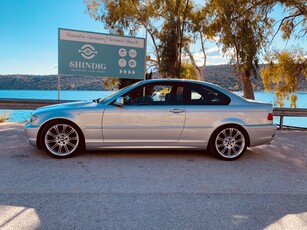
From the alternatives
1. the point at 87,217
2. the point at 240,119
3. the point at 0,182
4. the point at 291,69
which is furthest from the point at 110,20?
the point at 87,217

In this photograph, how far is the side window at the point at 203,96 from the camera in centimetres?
533

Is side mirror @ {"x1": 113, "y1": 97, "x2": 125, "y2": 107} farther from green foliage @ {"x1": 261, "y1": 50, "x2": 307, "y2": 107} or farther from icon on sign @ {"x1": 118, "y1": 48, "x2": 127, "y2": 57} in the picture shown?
green foliage @ {"x1": 261, "y1": 50, "x2": 307, "y2": 107}

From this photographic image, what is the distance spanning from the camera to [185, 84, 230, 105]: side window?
210 inches

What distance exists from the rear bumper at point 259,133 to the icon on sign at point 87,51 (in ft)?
24.2

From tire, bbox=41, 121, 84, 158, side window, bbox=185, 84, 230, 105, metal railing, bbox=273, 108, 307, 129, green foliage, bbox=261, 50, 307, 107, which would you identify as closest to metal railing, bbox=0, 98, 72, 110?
tire, bbox=41, 121, 84, 158

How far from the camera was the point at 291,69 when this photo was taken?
588 inches

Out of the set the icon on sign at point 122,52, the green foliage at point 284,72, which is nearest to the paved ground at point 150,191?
the icon on sign at point 122,52

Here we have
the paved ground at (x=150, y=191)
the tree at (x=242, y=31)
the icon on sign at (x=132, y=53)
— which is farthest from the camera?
the tree at (x=242, y=31)

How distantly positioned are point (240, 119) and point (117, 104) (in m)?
2.54

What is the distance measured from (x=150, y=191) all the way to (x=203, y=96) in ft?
8.27

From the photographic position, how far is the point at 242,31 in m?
13.2

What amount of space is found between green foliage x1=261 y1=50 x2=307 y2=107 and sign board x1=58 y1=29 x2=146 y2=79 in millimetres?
8266

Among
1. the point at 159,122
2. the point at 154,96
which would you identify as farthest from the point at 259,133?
the point at 154,96

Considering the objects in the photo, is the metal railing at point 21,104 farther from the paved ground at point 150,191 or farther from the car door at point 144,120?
the car door at point 144,120
